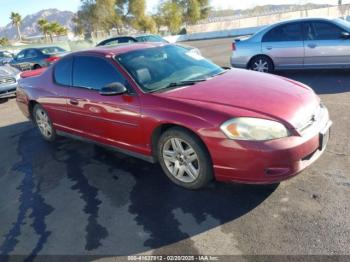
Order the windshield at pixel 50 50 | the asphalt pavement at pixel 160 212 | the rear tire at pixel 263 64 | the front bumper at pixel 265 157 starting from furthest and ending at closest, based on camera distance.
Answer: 1. the windshield at pixel 50 50
2. the rear tire at pixel 263 64
3. the front bumper at pixel 265 157
4. the asphalt pavement at pixel 160 212

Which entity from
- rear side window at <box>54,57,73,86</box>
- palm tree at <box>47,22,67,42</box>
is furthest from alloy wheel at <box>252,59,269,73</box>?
palm tree at <box>47,22,67,42</box>

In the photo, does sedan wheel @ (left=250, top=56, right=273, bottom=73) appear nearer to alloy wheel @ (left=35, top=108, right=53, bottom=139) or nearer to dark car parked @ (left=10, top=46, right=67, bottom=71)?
alloy wheel @ (left=35, top=108, right=53, bottom=139)

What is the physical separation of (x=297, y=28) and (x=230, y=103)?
604 centimetres

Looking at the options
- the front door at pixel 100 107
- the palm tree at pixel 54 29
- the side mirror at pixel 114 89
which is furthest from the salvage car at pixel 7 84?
the palm tree at pixel 54 29

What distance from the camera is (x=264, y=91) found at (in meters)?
3.83

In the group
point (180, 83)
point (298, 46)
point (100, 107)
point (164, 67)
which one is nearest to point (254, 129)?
point (180, 83)

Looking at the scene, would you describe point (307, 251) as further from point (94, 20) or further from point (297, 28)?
point (94, 20)

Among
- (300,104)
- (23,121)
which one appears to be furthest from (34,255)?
(23,121)

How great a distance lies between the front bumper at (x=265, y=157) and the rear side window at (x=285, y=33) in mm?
5786

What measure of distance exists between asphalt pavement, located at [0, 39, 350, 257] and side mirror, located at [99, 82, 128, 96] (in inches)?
40.7

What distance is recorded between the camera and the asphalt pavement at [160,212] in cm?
295

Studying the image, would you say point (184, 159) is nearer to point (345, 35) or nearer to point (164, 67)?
point (164, 67)

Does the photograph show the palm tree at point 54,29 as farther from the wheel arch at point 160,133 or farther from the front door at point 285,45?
the wheel arch at point 160,133

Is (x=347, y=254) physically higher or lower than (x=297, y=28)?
lower
